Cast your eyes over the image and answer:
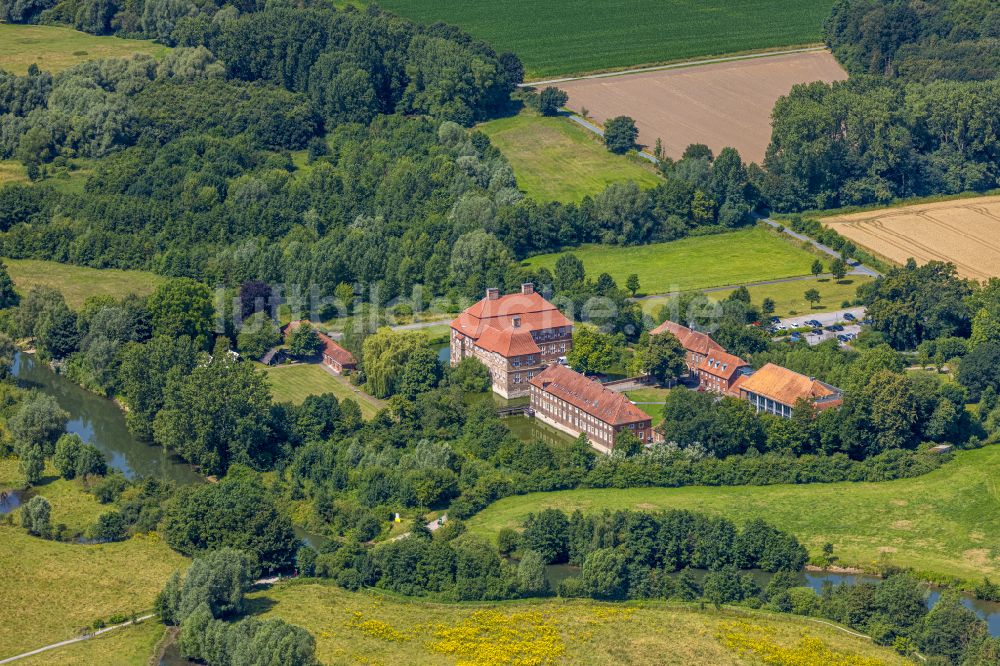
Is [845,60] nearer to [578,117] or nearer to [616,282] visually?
[578,117]

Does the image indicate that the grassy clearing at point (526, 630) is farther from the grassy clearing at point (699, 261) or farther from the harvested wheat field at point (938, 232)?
the harvested wheat field at point (938, 232)

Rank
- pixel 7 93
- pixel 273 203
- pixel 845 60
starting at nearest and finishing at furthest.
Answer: pixel 273 203 < pixel 7 93 < pixel 845 60

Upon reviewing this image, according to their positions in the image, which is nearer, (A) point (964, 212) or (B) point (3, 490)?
(B) point (3, 490)

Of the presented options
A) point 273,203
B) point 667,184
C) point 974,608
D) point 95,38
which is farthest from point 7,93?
point 974,608

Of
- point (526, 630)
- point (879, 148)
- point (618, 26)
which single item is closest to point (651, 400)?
point (526, 630)

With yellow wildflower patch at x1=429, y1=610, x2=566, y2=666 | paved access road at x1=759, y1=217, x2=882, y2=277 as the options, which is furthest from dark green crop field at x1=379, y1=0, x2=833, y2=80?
yellow wildflower patch at x1=429, y1=610, x2=566, y2=666

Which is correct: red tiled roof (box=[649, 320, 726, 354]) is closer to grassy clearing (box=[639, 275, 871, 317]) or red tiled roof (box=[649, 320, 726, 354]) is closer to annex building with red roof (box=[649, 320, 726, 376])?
annex building with red roof (box=[649, 320, 726, 376])

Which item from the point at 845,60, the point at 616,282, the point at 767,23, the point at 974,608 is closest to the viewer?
the point at 974,608
